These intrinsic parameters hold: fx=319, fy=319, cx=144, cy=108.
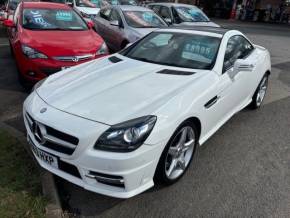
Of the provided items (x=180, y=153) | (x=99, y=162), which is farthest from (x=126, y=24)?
(x=99, y=162)

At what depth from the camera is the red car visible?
5.38 m

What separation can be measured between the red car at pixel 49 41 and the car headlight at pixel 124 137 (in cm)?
308

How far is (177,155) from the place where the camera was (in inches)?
128

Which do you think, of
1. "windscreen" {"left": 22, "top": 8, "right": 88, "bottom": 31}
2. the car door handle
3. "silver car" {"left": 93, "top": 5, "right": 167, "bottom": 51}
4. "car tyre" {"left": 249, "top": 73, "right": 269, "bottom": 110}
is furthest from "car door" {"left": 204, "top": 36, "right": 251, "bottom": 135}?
"silver car" {"left": 93, "top": 5, "right": 167, "bottom": 51}

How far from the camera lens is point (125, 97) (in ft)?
10.3

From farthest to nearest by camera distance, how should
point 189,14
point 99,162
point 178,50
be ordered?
point 189,14
point 178,50
point 99,162

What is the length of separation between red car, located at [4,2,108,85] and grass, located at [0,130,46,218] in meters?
1.87

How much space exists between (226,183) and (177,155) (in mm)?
637

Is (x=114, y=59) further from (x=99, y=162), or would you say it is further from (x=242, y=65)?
(x=99, y=162)

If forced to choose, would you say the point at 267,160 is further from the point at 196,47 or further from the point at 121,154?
the point at 121,154

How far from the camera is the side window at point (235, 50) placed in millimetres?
4111

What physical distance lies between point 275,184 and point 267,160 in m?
0.52

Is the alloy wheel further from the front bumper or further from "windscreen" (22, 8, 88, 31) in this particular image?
"windscreen" (22, 8, 88, 31)

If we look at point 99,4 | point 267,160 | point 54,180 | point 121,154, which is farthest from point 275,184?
point 99,4
